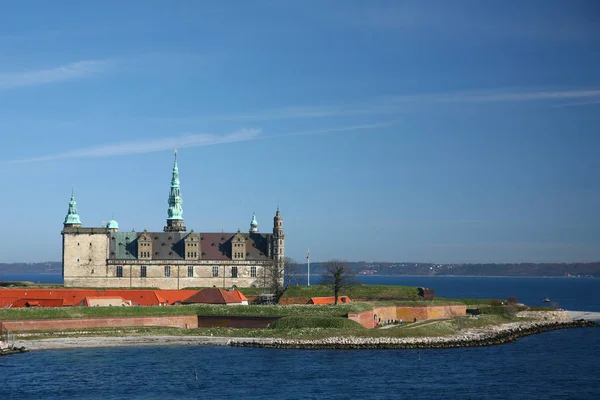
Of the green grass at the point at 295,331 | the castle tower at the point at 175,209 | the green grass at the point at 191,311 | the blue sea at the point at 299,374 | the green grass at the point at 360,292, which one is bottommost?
the blue sea at the point at 299,374

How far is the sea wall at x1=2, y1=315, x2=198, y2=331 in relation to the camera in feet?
246

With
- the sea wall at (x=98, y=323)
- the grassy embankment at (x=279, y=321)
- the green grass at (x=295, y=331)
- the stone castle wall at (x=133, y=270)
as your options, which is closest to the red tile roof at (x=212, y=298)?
the grassy embankment at (x=279, y=321)

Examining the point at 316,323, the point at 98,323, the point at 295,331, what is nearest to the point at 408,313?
the point at 316,323

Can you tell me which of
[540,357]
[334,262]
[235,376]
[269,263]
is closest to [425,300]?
[334,262]

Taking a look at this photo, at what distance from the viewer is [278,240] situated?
111 meters

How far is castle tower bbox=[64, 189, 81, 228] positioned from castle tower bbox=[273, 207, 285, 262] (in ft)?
76.2

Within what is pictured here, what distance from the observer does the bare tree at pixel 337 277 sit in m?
94.3

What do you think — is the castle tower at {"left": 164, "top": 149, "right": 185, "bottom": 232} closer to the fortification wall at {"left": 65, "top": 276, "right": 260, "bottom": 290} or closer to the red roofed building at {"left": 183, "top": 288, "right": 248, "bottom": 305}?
the fortification wall at {"left": 65, "top": 276, "right": 260, "bottom": 290}

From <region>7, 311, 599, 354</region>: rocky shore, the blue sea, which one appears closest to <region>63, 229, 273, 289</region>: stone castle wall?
<region>7, 311, 599, 354</region>: rocky shore

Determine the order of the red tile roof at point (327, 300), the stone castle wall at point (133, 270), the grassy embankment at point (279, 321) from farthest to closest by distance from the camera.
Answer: the stone castle wall at point (133, 270)
the red tile roof at point (327, 300)
the grassy embankment at point (279, 321)

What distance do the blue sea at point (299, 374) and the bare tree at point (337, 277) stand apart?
22.7m

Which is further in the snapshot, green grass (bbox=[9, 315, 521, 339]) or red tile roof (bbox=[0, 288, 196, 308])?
red tile roof (bbox=[0, 288, 196, 308])

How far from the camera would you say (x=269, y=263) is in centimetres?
11000

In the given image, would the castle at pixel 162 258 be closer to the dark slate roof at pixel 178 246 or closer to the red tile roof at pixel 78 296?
the dark slate roof at pixel 178 246
